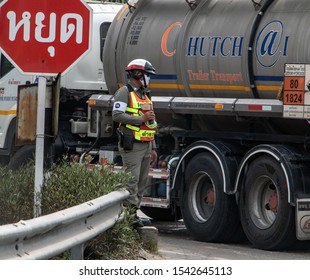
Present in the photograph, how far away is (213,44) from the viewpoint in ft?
46.8

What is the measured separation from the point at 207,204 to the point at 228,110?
1386mm

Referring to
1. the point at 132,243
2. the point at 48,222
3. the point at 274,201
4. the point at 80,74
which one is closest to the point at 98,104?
the point at 80,74

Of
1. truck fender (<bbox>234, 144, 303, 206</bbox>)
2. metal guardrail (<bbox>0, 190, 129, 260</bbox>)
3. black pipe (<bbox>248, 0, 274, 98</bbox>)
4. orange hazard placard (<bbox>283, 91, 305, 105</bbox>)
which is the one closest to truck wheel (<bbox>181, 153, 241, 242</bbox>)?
truck fender (<bbox>234, 144, 303, 206</bbox>)

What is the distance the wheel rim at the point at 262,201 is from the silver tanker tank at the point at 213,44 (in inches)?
28.9

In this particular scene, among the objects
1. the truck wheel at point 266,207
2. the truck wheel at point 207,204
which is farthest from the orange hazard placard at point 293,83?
the truck wheel at point 207,204

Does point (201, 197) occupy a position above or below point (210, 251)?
above

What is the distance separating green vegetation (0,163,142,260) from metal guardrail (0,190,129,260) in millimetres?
237

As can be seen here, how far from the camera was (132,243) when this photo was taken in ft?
34.9

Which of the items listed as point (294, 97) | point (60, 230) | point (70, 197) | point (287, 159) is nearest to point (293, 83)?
point (294, 97)

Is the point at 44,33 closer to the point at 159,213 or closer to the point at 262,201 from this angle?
the point at 262,201

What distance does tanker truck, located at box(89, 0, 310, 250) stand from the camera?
13070 millimetres

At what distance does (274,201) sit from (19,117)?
4282 millimetres

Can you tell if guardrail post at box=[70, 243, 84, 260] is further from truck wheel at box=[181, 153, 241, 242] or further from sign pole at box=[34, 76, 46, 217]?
truck wheel at box=[181, 153, 241, 242]

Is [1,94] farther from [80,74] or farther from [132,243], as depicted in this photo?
[132,243]
